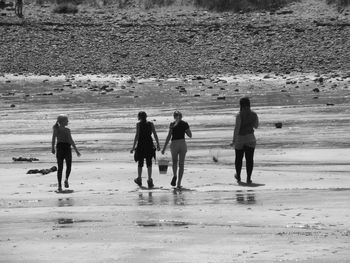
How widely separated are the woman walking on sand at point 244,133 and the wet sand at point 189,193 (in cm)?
41

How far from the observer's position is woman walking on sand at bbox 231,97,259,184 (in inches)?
824

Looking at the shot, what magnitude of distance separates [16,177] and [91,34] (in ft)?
128

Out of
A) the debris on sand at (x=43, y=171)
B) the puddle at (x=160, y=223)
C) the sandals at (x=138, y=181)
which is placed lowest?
the debris on sand at (x=43, y=171)

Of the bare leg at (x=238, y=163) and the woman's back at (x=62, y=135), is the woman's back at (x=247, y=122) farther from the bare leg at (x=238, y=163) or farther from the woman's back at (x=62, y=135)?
the woman's back at (x=62, y=135)

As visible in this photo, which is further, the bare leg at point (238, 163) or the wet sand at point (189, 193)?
the bare leg at point (238, 163)

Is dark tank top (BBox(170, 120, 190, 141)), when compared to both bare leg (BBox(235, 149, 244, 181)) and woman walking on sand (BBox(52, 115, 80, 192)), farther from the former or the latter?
woman walking on sand (BBox(52, 115, 80, 192))

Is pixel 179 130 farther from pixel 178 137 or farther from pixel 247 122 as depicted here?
pixel 247 122

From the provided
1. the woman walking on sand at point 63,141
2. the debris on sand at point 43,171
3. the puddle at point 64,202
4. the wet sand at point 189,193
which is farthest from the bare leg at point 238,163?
the debris on sand at point 43,171

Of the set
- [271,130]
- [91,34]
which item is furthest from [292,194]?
[91,34]

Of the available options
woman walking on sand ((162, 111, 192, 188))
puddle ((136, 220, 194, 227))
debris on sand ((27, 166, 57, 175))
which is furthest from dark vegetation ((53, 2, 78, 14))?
puddle ((136, 220, 194, 227))

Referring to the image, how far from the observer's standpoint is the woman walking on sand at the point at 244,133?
68.7 ft

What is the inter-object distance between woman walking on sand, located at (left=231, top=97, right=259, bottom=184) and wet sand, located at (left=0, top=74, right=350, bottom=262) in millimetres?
406

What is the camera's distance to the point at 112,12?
64.8m

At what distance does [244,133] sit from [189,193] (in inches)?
71.9
